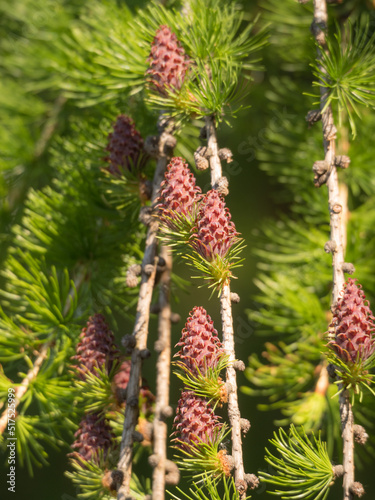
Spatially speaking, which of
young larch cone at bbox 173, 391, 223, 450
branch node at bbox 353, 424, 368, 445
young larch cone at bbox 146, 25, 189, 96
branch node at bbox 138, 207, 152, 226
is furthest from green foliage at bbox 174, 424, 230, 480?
young larch cone at bbox 146, 25, 189, 96

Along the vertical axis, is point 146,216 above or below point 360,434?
above

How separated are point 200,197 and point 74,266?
0.94ft

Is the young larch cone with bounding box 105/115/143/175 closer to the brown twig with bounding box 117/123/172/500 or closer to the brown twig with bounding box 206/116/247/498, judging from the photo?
the brown twig with bounding box 117/123/172/500

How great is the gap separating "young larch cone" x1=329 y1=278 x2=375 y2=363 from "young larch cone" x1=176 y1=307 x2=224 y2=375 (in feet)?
0.31

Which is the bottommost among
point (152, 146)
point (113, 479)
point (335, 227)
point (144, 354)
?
point (113, 479)

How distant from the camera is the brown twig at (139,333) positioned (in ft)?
1.52

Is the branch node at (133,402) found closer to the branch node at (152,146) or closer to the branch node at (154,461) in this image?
the branch node at (154,461)

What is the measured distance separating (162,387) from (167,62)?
0.32 m

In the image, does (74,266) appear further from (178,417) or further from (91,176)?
(178,417)

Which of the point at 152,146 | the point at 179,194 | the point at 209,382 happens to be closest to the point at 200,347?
the point at 209,382

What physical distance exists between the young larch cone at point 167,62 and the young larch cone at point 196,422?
0.29 metres

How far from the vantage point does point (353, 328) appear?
0.40m

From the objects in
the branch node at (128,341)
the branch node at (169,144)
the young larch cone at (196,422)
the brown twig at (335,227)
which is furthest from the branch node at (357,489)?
the branch node at (169,144)

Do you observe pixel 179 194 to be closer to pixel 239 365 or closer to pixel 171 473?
pixel 239 365
